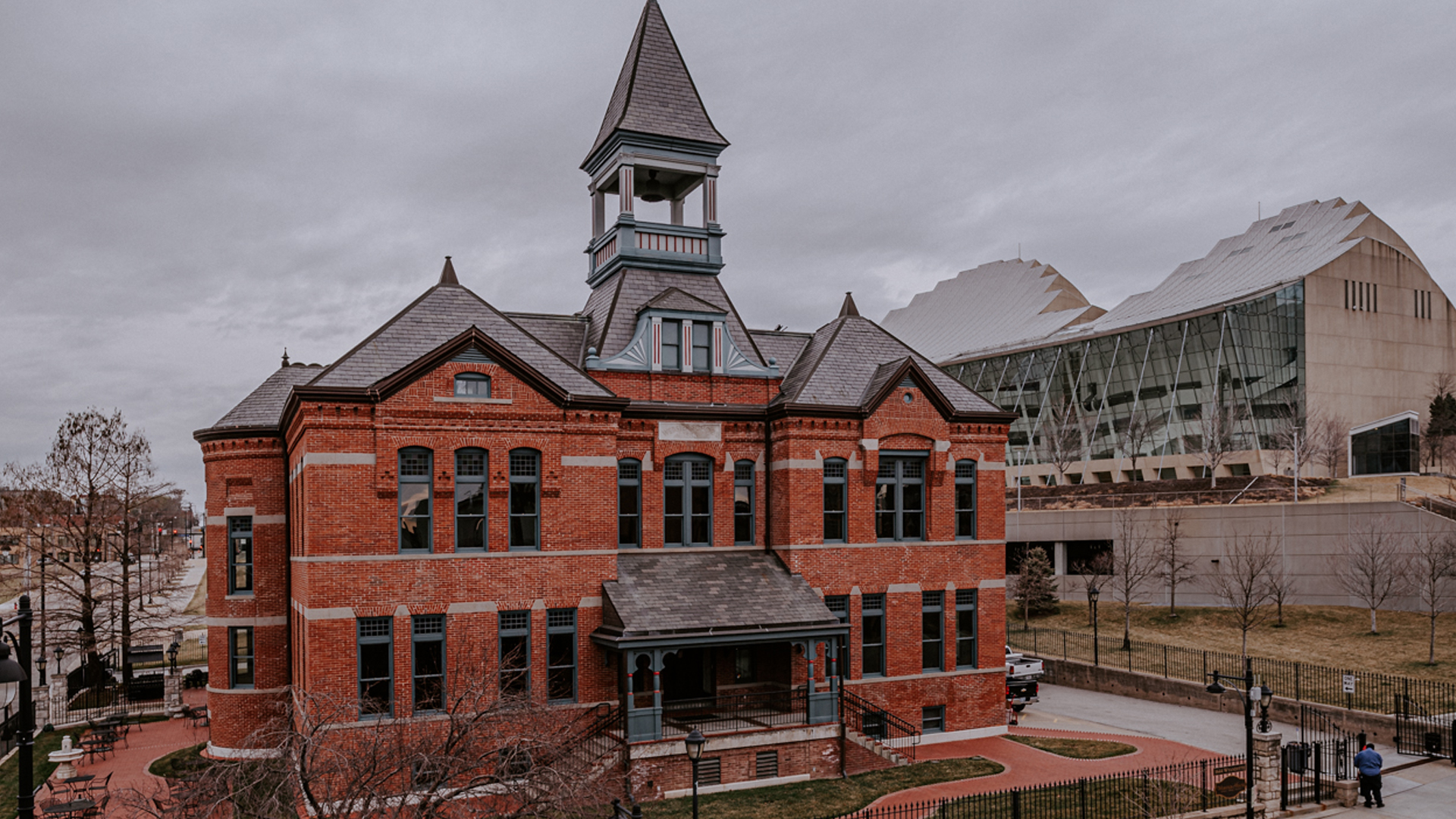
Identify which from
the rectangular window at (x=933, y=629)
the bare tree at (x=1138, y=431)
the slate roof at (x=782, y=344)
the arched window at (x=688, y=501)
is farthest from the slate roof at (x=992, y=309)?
the arched window at (x=688, y=501)

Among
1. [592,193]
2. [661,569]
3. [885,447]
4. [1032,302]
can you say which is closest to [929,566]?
[885,447]

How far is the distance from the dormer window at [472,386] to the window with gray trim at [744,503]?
7951 millimetres

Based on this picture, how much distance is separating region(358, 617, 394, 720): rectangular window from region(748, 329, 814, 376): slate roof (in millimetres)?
14237

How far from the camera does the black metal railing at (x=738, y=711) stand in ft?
84.3

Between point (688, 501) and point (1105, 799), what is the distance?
12.8m

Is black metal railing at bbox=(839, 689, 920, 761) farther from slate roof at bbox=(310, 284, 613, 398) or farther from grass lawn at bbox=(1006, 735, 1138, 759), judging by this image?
slate roof at bbox=(310, 284, 613, 398)

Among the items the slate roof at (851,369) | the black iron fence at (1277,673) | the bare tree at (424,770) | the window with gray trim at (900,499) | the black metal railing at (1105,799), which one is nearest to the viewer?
the bare tree at (424,770)

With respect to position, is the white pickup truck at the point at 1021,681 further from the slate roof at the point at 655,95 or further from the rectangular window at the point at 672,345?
the slate roof at the point at 655,95

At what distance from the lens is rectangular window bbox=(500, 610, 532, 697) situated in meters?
25.3

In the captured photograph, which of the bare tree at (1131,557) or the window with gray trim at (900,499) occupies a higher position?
the window with gray trim at (900,499)

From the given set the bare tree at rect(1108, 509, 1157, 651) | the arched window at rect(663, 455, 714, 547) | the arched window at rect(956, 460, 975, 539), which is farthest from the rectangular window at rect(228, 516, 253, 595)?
the bare tree at rect(1108, 509, 1157, 651)

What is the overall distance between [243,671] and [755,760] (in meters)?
15.0

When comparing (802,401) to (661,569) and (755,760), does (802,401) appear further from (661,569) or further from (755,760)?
(755,760)

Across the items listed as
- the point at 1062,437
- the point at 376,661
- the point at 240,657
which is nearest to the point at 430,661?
the point at 376,661
